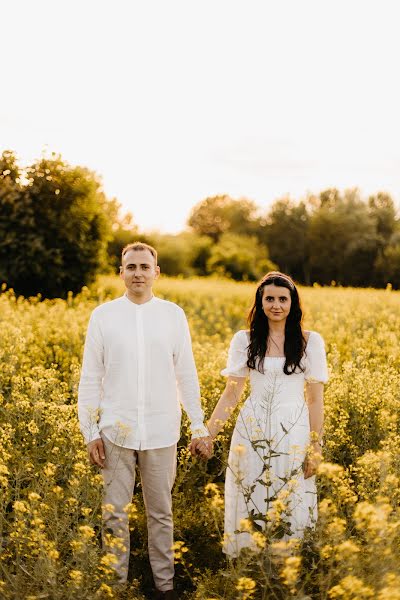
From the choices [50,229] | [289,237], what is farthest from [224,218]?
[50,229]

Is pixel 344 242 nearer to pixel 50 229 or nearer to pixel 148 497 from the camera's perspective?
pixel 50 229

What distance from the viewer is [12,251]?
51.9 feet

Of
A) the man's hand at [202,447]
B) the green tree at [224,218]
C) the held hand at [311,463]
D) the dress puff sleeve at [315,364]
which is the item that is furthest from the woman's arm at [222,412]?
the green tree at [224,218]

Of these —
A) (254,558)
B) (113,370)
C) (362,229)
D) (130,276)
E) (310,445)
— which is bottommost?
(254,558)

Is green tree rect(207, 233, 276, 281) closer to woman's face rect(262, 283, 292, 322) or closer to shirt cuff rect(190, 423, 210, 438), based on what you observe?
woman's face rect(262, 283, 292, 322)

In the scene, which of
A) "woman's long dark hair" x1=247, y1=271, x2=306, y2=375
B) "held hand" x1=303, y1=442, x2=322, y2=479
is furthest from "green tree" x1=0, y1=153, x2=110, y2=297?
"held hand" x1=303, y1=442, x2=322, y2=479

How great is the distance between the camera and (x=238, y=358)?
4.39 meters

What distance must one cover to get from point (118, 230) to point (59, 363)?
31407 mm

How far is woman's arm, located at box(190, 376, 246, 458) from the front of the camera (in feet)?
14.0

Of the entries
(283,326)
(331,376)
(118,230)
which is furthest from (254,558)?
(118,230)

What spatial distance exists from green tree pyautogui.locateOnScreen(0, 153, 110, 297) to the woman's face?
459 inches

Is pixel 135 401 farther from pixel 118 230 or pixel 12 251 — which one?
pixel 118 230

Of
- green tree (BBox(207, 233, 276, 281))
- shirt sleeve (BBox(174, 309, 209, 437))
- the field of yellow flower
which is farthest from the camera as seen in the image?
green tree (BBox(207, 233, 276, 281))

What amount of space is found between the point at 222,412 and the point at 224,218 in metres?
60.9
